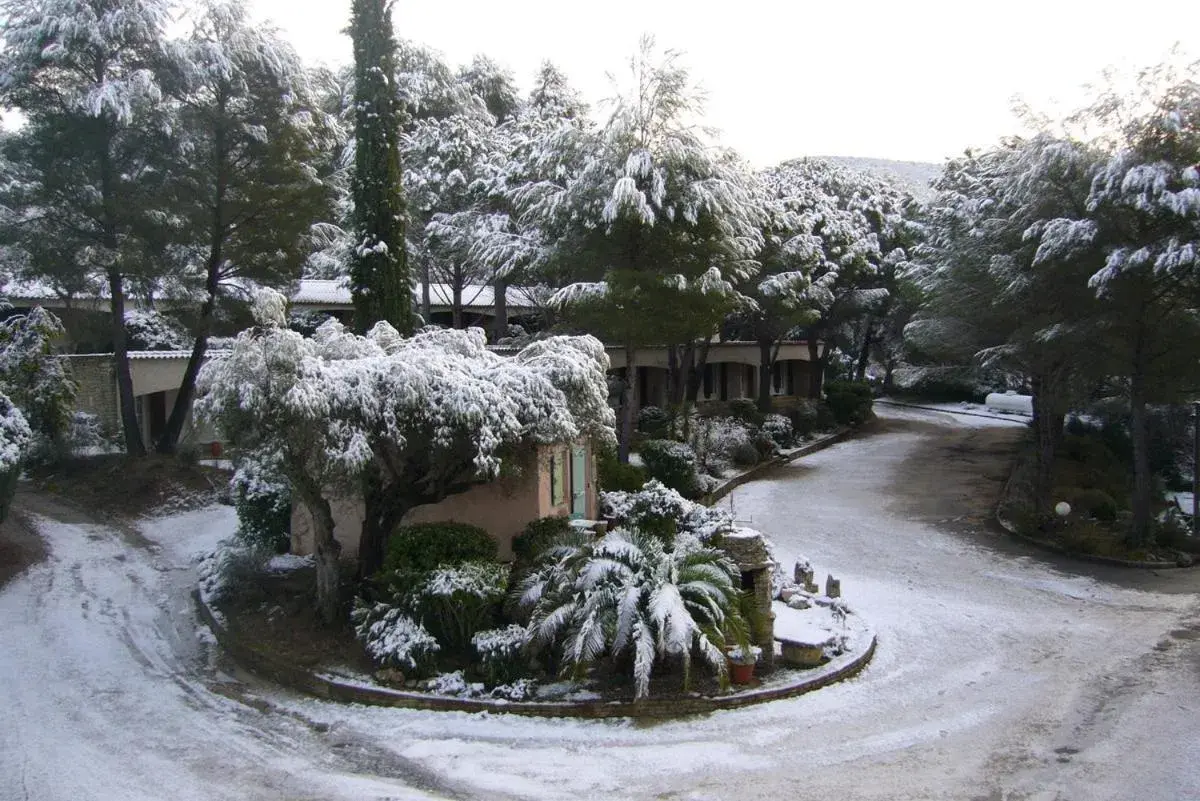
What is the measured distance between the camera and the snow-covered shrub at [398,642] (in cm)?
1055

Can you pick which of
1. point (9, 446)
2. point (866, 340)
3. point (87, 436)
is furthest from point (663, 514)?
point (866, 340)

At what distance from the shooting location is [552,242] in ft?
72.6

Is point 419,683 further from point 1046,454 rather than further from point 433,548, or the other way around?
point 1046,454

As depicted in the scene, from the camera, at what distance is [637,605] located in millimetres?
10453

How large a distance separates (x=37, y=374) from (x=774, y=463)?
60.4 ft

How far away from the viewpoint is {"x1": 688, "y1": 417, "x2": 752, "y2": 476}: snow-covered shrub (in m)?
24.5

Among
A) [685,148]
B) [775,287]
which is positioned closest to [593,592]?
[685,148]

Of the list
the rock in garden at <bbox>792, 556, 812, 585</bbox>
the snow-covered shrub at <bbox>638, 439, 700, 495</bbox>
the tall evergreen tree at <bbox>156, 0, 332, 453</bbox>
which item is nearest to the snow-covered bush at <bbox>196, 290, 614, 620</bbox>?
the rock in garden at <bbox>792, 556, 812, 585</bbox>

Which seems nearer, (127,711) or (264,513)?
(127,711)

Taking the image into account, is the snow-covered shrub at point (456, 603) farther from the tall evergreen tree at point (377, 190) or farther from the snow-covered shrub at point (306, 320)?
the snow-covered shrub at point (306, 320)

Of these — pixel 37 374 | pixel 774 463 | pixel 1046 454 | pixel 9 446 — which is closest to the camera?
pixel 9 446

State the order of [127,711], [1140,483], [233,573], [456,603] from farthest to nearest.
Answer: [1140,483]
[233,573]
[456,603]
[127,711]

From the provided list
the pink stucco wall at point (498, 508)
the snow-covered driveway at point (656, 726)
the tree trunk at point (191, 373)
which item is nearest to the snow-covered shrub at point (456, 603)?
the snow-covered driveway at point (656, 726)

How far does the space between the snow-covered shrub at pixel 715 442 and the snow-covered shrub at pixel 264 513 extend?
38.0ft
